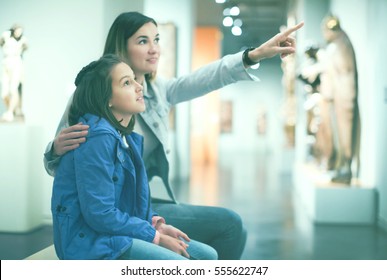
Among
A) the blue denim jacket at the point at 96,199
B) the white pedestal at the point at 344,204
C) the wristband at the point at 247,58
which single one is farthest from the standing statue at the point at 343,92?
the blue denim jacket at the point at 96,199

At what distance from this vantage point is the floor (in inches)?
110

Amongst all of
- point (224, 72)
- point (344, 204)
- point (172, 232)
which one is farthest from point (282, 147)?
point (172, 232)

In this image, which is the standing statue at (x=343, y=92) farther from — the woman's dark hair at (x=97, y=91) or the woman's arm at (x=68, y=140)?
the woman's arm at (x=68, y=140)

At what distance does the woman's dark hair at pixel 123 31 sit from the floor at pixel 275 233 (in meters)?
1.07

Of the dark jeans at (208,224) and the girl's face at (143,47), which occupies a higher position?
the girl's face at (143,47)

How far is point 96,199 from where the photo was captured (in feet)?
5.76

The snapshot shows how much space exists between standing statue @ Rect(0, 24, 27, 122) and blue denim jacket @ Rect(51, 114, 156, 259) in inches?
55.7

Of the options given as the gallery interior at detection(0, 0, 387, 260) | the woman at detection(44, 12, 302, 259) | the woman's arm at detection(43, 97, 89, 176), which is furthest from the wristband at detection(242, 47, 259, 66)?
the woman's arm at detection(43, 97, 89, 176)

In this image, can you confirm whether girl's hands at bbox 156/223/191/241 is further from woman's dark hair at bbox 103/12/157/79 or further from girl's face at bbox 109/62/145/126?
woman's dark hair at bbox 103/12/157/79

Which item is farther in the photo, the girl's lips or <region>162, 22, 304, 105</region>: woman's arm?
the girl's lips

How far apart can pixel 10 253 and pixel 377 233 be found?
10.5ft

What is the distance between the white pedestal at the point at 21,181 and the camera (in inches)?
108

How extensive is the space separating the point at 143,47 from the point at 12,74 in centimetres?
139

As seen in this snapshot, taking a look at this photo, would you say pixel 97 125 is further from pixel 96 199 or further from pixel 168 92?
pixel 168 92
